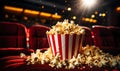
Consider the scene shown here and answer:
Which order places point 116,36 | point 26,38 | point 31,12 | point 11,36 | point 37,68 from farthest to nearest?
point 31,12, point 116,36, point 26,38, point 11,36, point 37,68

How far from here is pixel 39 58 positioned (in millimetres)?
1342

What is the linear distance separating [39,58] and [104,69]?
18.4 inches

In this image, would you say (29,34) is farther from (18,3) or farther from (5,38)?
(18,3)

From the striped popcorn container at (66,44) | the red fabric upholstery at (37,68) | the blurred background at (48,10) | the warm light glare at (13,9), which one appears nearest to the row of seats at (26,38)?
the striped popcorn container at (66,44)

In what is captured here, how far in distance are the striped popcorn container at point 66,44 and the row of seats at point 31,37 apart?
132 centimetres

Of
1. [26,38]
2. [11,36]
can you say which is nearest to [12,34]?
[11,36]

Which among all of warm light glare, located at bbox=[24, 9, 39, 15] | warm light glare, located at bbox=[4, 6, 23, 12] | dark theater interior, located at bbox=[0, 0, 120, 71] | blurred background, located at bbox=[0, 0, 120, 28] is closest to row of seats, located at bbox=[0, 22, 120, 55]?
dark theater interior, located at bbox=[0, 0, 120, 71]

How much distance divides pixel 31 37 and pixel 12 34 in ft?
1.29

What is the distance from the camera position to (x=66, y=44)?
146 centimetres

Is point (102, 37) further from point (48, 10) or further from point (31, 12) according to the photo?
point (48, 10)

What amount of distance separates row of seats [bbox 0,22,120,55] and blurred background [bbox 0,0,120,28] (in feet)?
21.3

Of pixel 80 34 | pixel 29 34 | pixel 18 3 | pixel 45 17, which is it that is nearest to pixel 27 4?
pixel 18 3

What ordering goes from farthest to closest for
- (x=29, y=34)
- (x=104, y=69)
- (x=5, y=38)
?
(x=29, y=34), (x=5, y=38), (x=104, y=69)

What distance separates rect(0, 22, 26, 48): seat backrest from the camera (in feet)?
10.4
